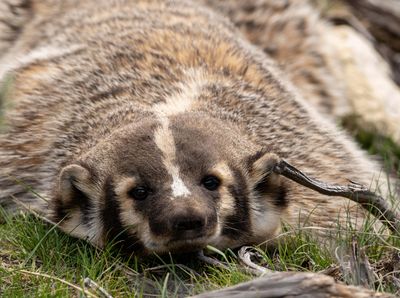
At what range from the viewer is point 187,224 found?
364 centimetres

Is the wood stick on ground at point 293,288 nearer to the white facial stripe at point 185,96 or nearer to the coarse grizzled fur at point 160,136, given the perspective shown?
the coarse grizzled fur at point 160,136

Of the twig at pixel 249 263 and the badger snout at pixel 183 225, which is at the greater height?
the badger snout at pixel 183 225

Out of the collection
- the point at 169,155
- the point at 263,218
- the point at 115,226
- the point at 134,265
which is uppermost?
the point at 169,155

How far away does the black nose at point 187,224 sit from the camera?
3.62 m

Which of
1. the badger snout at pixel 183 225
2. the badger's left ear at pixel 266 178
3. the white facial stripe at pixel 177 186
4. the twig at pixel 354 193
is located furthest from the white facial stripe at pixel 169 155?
the twig at pixel 354 193

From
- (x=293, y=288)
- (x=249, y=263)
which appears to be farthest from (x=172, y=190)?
(x=293, y=288)

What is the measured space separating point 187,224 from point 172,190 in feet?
0.57

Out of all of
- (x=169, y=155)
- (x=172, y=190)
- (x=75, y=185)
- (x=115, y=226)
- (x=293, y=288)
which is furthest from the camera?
(x=75, y=185)

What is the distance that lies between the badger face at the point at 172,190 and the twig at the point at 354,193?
0.07 m

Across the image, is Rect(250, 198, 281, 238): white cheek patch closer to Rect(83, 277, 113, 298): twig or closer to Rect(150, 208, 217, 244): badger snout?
Rect(150, 208, 217, 244): badger snout

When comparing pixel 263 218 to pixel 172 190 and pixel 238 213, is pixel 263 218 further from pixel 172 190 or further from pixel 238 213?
pixel 172 190

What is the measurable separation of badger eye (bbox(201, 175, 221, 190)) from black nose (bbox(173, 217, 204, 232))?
241 millimetres

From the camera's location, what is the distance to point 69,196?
4.16 metres

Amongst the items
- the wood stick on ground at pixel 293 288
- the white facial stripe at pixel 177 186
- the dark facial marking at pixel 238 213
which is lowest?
the dark facial marking at pixel 238 213
